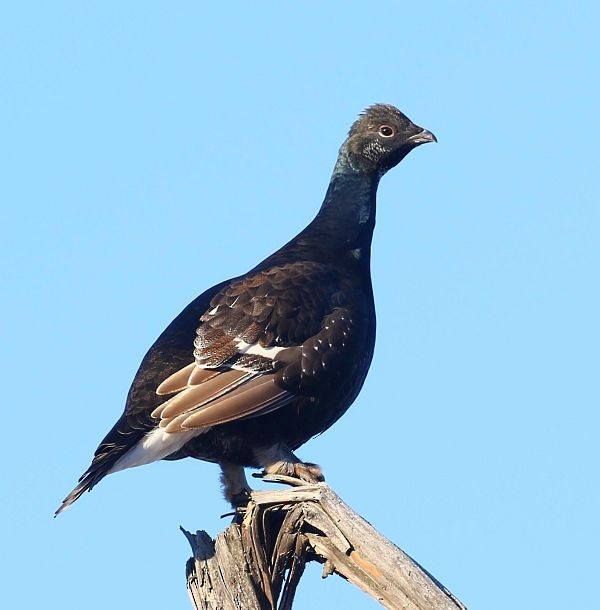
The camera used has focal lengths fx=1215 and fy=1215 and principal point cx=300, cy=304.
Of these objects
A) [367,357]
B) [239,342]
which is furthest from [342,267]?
[239,342]

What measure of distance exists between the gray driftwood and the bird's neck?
4072 mm

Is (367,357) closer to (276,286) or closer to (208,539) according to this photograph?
(276,286)

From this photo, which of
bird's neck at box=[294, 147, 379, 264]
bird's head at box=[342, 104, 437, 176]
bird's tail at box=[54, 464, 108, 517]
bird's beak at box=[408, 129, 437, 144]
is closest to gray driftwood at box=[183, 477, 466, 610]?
bird's tail at box=[54, 464, 108, 517]

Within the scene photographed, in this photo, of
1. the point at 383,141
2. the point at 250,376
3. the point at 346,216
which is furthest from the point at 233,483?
the point at 383,141

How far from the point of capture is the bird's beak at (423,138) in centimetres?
1328

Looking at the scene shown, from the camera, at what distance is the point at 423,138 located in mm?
13312

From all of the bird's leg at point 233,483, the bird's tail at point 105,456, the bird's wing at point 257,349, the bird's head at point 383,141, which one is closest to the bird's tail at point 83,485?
the bird's tail at point 105,456

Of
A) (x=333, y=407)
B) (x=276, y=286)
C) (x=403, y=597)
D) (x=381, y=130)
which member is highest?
(x=381, y=130)

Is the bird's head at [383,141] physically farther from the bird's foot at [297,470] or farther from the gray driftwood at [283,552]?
the gray driftwood at [283,552]

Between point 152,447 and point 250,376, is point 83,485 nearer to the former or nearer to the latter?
point 152,447

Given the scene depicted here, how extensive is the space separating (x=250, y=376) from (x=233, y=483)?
1.09 metres

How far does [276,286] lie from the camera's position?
11.1m

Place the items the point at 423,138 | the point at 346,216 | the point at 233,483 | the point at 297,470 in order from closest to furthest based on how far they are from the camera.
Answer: the point at 297,470 → the point at 233,483 → the point at 346,216 → the point at 423,138

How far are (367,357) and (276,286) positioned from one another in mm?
1095
